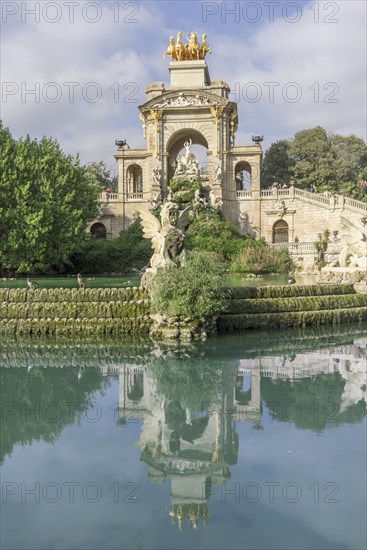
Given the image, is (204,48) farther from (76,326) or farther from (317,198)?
(76,326)

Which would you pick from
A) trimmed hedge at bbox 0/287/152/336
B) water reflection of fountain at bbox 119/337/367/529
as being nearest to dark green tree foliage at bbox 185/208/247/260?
trimmed hedge at bbox 0/287/152/336

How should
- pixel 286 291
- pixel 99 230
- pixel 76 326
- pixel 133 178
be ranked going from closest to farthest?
pixel 76 326
pixel 286 291
pixel 99 230
pixel 133 178

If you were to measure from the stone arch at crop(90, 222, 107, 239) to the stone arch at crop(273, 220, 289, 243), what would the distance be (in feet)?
42.5

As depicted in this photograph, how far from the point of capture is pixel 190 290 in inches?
594

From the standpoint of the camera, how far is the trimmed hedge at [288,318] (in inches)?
685

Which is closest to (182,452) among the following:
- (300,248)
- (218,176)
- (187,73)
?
(300,248)

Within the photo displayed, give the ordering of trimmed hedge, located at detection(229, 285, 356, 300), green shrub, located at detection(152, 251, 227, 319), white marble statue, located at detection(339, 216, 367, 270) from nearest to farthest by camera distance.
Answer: green shrub, located at detection(152, 251, 227, 319), trimmed hedge, located at detection(229, 285, 356, 300), white marble statue, located at detection(339, 216, 367, 270)

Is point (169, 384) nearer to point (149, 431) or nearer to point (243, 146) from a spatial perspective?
point (149, 431)

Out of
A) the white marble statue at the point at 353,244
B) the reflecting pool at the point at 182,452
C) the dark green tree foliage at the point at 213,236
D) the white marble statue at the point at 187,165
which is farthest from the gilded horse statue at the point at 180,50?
the reflecting pool at the point at 182,452

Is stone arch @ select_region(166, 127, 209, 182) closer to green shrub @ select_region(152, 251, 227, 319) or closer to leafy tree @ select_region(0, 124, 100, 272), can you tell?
leafy tree @ select_region(0, 124, 100, 272)

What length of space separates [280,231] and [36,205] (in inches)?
830

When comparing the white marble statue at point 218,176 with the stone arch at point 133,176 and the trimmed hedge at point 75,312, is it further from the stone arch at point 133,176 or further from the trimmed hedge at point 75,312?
the trimmed hedge at point 75,312

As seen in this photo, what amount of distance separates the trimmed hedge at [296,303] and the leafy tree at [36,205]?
12.1 metres

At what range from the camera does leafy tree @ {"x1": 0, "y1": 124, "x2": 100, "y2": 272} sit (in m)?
26.2
